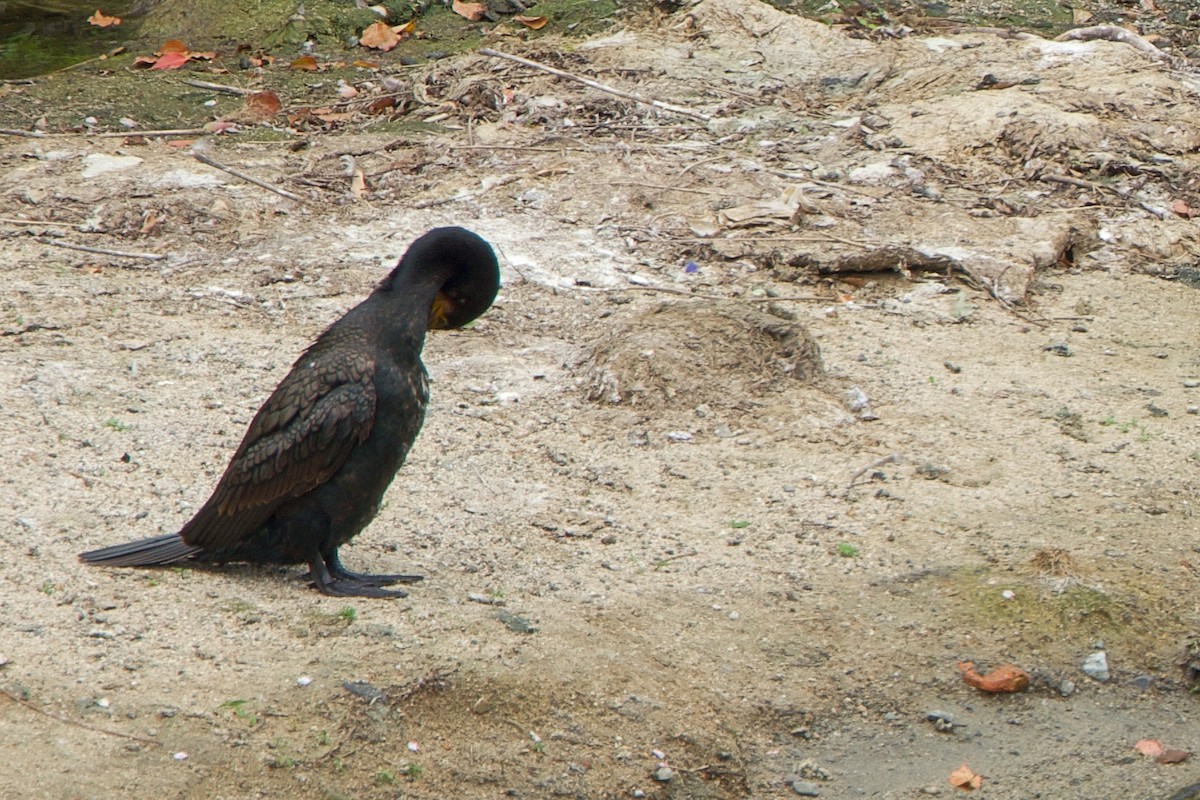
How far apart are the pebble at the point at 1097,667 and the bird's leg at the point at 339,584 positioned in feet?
6.78

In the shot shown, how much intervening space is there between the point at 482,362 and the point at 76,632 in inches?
110

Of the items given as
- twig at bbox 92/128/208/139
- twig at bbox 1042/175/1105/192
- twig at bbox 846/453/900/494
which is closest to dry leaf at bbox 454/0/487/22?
twig at bbox 92/128/208/139

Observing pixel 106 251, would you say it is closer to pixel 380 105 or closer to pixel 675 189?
pixel 380 105

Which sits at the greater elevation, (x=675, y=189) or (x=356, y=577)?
(x=356, y=577)

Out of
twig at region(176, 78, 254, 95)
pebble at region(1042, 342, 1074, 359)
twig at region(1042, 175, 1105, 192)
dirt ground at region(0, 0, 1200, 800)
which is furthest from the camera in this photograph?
twig at region(176, 78, 254, 95)

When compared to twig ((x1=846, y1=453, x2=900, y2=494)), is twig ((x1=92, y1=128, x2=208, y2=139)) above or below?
above

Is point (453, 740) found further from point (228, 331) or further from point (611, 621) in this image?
point (228, 331)

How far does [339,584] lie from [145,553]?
569 millimetres

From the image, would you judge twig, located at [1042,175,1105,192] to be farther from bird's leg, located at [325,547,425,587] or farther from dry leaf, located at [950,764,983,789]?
bird's leg, located at [325,547,425,587]

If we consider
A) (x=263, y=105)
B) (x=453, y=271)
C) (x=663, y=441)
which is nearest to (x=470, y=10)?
(x=263, y=105)

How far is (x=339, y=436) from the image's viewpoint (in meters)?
4.35

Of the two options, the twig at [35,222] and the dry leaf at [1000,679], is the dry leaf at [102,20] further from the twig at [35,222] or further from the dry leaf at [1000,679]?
the dry leaf at [1000,679]

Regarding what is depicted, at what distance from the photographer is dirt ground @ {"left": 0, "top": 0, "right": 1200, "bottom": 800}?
4.04m

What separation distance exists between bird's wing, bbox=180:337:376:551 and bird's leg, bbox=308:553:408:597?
0.21 m
